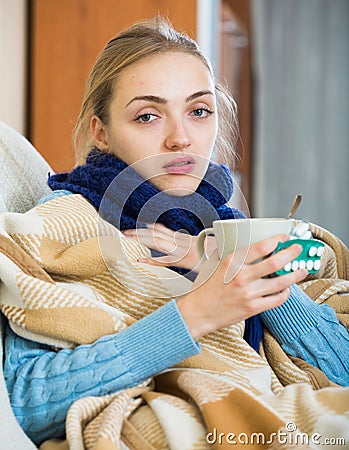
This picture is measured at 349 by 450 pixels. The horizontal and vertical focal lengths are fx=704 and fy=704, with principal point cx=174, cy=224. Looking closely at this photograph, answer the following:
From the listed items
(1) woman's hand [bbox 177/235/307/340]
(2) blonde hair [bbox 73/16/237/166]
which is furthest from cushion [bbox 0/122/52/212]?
(1) woman's hand [bbox 177/235/307/340]

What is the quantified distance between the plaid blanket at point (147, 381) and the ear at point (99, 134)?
229 mm

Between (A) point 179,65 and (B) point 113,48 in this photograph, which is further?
(B) point 113,48

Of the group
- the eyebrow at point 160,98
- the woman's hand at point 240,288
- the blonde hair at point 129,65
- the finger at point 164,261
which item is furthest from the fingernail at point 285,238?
the blonde hair at point 129,65

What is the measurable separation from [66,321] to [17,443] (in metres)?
0.17

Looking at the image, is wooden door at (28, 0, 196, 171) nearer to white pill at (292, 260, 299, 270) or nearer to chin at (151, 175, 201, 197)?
chin at (151, 175, 201, 197)

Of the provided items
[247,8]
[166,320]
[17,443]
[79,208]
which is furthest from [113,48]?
[247,8]

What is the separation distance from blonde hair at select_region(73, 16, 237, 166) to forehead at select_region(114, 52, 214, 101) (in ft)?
0.06

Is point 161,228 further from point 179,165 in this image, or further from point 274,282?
point 274,282

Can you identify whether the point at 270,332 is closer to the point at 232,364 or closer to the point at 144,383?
the point at 232,364

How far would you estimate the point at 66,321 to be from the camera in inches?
37.4

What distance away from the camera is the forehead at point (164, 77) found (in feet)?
3.97

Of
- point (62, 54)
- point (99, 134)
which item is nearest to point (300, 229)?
point (99, 134)

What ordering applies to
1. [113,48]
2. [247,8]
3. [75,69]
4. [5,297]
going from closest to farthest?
[5,297] < [113,48] < [75,69] < [247,8]
